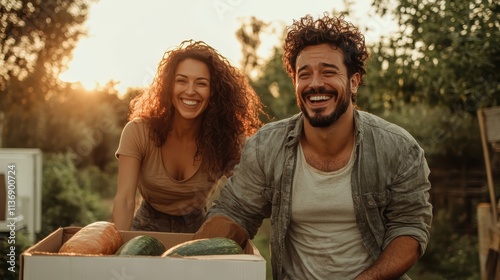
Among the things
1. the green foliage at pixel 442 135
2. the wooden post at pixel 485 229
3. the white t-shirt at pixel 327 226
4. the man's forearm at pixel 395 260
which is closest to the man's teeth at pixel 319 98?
the white t-shirt at pixel 327 226

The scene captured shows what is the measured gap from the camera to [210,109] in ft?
14.3

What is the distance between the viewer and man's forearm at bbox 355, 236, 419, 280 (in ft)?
10.8

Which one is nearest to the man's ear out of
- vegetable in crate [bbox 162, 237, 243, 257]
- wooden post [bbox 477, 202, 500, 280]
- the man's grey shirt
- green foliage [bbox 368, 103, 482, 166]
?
the man's grey shirt

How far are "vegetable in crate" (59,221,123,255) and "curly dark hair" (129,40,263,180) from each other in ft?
4.02

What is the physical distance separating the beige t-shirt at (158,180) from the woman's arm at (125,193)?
5 centimetres

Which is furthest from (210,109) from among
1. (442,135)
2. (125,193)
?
(442,135)

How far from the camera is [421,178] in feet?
11.2

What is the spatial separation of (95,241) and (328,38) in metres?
1.41

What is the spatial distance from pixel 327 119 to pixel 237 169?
1.78 feet

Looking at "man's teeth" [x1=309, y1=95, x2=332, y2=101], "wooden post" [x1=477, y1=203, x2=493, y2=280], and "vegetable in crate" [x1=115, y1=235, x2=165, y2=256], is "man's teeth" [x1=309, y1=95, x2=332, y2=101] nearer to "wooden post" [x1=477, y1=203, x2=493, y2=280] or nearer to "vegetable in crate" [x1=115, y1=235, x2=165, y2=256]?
"vegetable in crate" [x1=115, y1=235, x2=165, y2=256]

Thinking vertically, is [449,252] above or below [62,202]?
below

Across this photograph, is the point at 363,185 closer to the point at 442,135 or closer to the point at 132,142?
the point at 132,142

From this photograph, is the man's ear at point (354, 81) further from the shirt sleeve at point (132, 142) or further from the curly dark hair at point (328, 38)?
the shirt sleeve at point (132, 142)

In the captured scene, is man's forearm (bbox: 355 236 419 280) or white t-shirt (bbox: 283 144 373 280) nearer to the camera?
man's forearm (bbox: 355 236 419 280)
